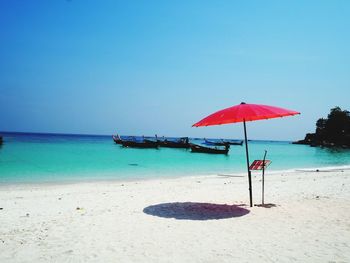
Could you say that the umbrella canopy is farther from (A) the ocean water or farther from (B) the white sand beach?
(A) the ocean water

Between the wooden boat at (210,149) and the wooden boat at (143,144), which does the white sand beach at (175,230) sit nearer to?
the wooden boat at (210,149)

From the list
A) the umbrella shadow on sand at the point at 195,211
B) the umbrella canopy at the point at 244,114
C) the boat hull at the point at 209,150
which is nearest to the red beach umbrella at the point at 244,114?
the umbrella canopy at the point at 244,114

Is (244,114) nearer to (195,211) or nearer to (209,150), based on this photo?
(195,211)

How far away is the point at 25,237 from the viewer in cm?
507

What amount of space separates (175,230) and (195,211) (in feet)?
5.70

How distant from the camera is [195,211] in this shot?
23.3 ft

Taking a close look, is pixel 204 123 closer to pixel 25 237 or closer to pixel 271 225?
pixel 271 225

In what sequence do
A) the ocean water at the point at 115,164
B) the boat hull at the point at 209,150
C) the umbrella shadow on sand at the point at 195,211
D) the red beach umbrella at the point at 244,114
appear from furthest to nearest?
the boat hull at the point at 209,150, the ocean water at the point at 115,164, the umbrella shadow on sand at the point at 195,211, the red beach umbrella at the point at 244,114

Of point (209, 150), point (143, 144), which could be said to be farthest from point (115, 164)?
point (143, 144)

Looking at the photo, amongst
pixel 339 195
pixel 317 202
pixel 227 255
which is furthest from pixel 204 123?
pixel 339 195

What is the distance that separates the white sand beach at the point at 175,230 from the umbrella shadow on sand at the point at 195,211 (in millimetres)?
22

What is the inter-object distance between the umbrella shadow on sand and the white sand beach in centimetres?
2

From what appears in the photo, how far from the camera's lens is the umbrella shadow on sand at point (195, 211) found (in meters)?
6.54

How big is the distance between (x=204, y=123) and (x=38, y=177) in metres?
13.2
